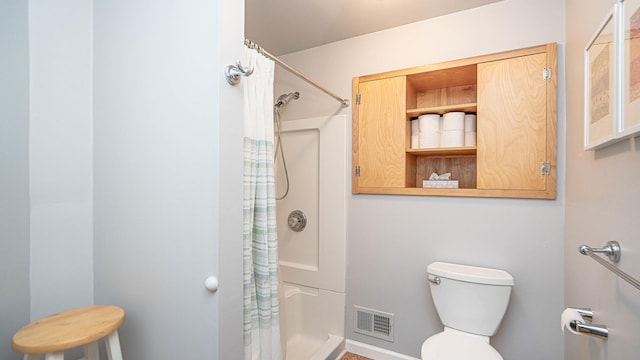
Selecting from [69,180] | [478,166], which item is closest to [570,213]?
[478,166]

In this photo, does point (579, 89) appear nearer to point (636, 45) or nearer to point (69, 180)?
point (636, 45)

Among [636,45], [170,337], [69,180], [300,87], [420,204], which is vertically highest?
[300,87]

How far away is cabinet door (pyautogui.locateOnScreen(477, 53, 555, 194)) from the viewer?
5.11 feet

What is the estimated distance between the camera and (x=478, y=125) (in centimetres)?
170

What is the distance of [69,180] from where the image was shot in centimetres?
137

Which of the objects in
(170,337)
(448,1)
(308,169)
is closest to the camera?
(170,337)

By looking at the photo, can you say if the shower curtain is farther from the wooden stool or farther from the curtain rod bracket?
the wooden stool

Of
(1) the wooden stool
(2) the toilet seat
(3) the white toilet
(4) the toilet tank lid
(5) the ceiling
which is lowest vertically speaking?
(2) the toilet seat

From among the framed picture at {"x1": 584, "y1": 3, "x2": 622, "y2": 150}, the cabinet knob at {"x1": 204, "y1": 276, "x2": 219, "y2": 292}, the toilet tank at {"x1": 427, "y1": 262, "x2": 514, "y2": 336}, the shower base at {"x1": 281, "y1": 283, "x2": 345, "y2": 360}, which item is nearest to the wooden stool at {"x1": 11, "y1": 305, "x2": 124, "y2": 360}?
the cabinet knob at {"x1": 204, "y1": 276, "x2": 219, "y2": 292}

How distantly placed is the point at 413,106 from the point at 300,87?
3.06 feet

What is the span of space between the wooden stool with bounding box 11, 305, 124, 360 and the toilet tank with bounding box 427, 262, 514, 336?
1.61 m

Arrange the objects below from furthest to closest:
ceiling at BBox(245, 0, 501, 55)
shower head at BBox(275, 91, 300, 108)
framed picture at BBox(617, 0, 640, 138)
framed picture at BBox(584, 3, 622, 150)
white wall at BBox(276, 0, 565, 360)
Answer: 1. shower head at BBox(275, 91, 300, 108)
2. ceiling at BBox(245, 0, 501, 55)
3. white wall at BBox(276, 0, 565, 360)
4. framed picture at BBox(584, 3, 622, 150)
5. framed picture at BBox(617, 0, 640, 138)

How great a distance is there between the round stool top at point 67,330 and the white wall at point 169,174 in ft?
0.49

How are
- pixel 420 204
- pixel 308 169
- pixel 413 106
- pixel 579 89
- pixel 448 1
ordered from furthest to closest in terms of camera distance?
pixel 308 169, pixel 413 106, pixel 420 204, pixel 448 1, pixel 579 89
